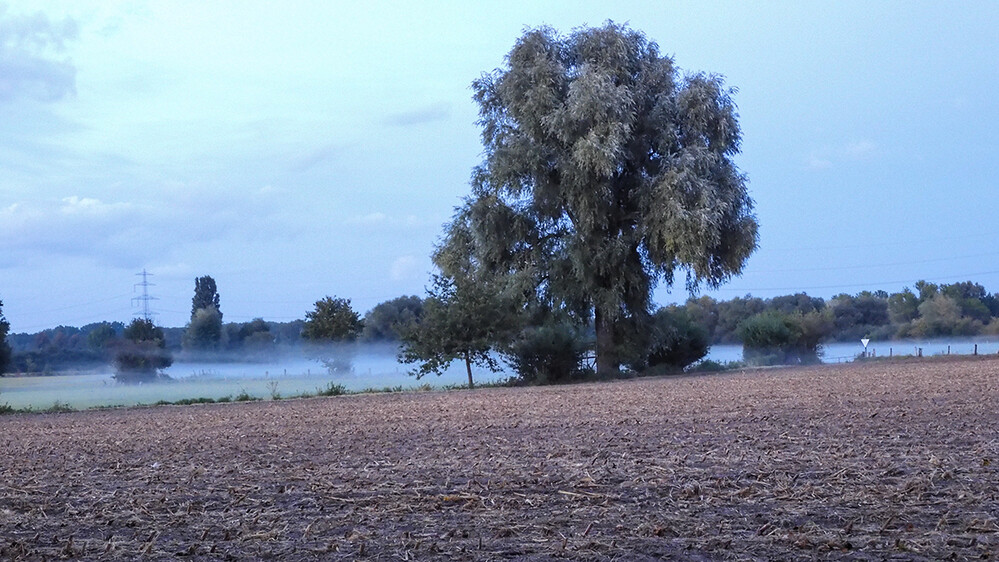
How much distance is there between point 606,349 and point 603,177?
6512 mm

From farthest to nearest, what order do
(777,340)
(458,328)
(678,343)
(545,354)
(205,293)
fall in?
(205,293) → (777,340) → (678,343) → (545,354) → (458,328)

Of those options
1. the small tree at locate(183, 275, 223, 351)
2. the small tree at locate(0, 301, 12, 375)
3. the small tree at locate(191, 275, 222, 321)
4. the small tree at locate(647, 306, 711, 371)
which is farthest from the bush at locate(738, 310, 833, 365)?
the small tree at locate(191, 275, 222, 321)

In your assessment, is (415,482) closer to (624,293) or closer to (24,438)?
(24,438)

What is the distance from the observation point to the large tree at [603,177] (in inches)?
1334

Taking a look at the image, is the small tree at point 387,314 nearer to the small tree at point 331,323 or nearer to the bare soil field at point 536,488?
the small tree at point 331,323

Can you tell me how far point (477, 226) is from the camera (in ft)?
118

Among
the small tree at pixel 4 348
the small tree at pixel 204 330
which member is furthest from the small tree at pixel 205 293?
the small tree at pixel 4 348

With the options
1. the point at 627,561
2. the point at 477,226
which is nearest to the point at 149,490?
the point at 627,561

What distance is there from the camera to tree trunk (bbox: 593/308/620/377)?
37.2 m

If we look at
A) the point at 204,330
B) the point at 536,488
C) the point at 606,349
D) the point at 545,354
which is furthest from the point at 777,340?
the point at 536,488

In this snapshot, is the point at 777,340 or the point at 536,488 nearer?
the point at 536,488

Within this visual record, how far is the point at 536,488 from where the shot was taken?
8.82m

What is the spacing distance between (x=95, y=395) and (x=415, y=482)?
2815 centimetres

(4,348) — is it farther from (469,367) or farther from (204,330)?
(204,330)
